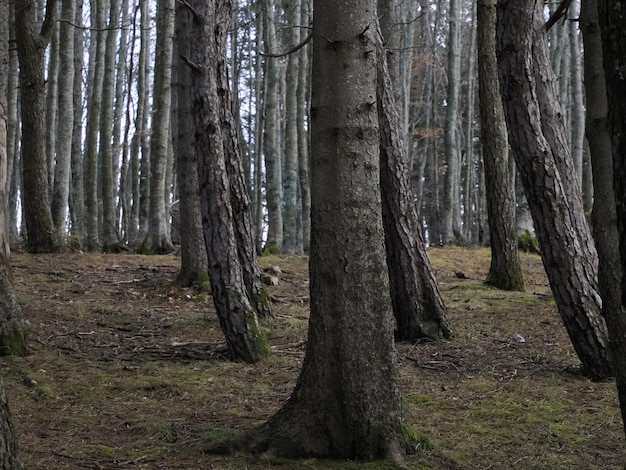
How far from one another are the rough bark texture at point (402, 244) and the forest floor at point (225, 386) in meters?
0.32

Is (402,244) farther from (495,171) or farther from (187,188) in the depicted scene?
(495,171)

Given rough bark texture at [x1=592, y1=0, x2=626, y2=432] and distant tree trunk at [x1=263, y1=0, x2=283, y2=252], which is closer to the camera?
rough bark texture at [x1=592, y1=0, x2=626, y2=432]

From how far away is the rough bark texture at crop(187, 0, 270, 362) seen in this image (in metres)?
5.90

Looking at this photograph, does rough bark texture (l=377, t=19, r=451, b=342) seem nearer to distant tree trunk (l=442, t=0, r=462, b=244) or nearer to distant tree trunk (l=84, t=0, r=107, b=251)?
distant tree trunk (l=84, t=0, r=107, b=251)

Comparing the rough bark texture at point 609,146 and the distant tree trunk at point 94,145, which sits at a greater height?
the distant tree trunk at point 94,145

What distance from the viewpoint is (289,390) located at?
17.0 feet

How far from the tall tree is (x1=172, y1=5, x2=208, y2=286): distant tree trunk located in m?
4.99

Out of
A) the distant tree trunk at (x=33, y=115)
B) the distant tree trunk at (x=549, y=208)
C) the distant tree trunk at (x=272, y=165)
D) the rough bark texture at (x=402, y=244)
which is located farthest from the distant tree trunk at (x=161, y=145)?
the distant tree trunk at (x=549, y=208)

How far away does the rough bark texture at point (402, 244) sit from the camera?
682 centimetres

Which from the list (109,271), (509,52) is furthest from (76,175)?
(509,52)

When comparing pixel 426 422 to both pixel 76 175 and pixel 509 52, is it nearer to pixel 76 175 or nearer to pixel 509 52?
pixel 509 52

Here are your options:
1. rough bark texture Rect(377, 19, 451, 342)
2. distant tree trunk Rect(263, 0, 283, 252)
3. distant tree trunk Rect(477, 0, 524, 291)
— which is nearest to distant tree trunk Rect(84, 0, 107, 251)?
distant tree trunk Rect(263, 0, 283, 252)

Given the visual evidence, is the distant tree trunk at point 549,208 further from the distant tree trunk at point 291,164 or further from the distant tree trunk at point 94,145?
the distant tree trunk at point 94,145

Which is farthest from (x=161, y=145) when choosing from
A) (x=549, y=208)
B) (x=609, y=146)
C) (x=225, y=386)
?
(x=609, y=146)
